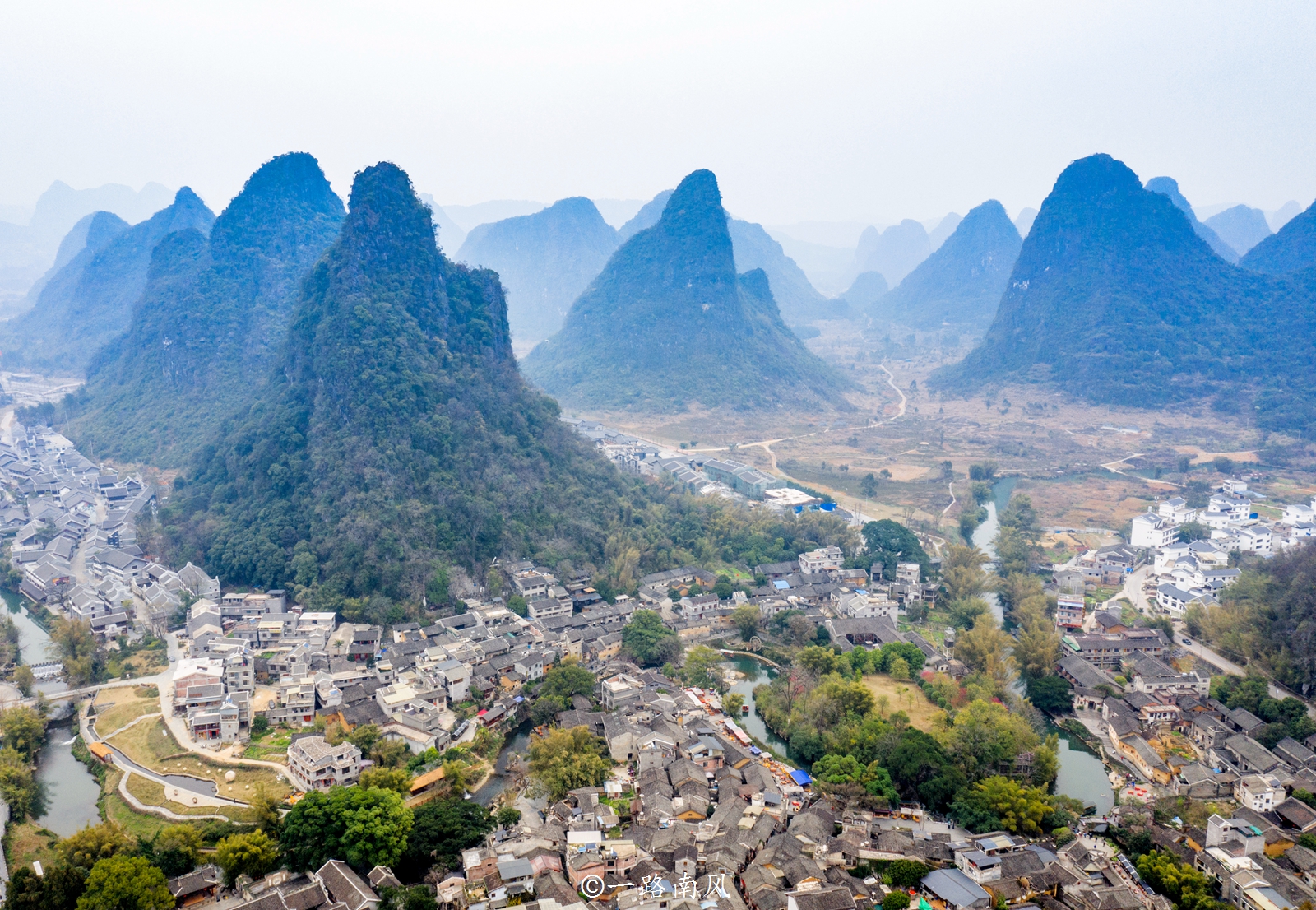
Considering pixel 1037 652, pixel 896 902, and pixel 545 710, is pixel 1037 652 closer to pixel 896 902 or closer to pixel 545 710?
pixel 896 902

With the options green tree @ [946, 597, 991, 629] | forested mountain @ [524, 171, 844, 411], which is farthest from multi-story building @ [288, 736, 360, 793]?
forested mountain @ [524, 171, 844, 411]

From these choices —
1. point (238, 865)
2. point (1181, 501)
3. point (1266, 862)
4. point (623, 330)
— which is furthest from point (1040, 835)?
point (623, 330)

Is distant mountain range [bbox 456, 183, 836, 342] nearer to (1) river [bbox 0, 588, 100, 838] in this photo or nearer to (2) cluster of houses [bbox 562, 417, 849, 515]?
(2) cluster of houses [bbox 562, 417, 849, 515]

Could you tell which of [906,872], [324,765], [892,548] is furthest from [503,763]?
[892,548]

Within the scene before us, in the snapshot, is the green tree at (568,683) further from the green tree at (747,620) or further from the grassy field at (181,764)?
the grassy field at (181,764)

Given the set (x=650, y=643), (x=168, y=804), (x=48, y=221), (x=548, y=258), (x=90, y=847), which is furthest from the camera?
(x=48, y=221)

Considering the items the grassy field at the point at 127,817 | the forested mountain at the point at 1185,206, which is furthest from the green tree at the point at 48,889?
the forested mountain at the point at 1185,206
